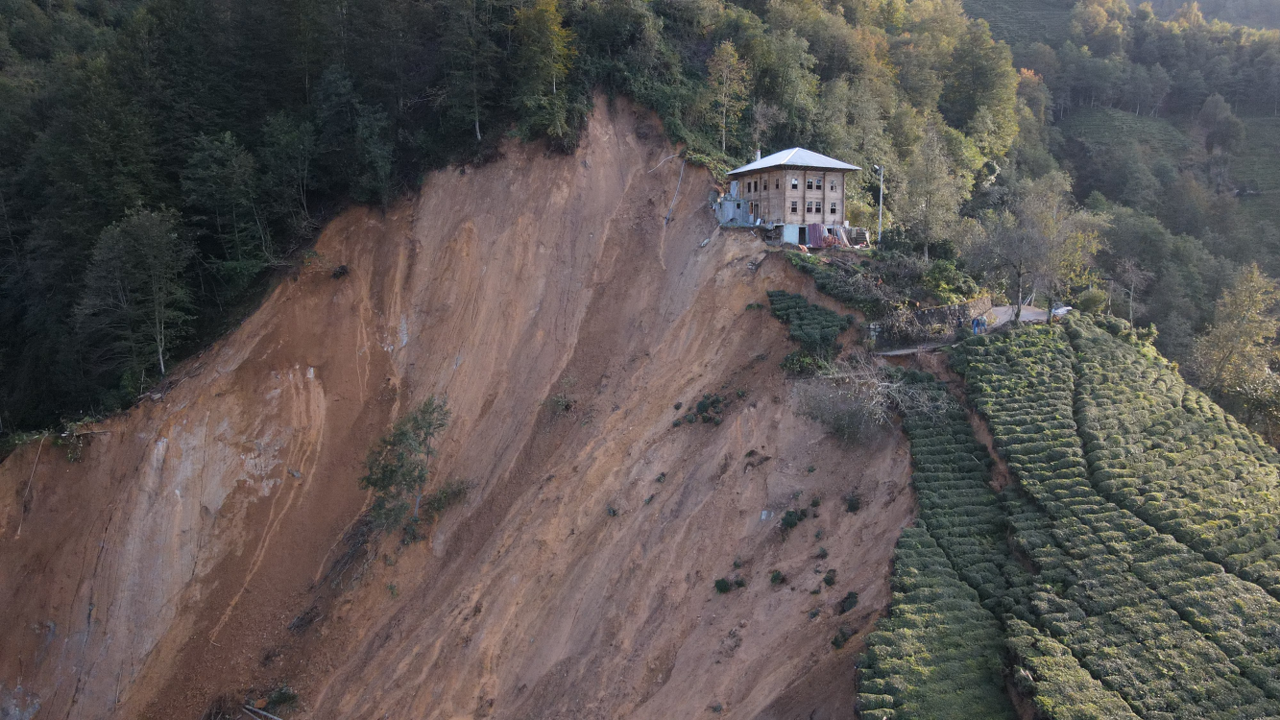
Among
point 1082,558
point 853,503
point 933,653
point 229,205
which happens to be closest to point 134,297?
point 229,205

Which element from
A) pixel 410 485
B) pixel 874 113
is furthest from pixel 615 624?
pixel 874 113

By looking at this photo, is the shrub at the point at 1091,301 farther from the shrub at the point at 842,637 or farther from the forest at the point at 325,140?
the shrub at the point at 842,637

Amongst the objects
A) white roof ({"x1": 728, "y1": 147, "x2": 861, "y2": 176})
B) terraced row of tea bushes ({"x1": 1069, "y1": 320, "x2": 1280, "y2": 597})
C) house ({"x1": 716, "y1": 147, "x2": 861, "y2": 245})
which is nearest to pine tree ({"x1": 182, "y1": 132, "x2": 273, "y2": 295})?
house ({"x1": 716, "y1": 147, "x2": 861, "y2": 245})

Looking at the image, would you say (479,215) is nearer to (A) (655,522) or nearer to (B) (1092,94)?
(A) (655,522)

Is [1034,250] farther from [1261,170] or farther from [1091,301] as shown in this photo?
[1261,170]

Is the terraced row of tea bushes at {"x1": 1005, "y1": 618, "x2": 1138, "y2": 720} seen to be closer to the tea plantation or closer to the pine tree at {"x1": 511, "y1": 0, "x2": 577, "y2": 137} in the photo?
the tea plantation

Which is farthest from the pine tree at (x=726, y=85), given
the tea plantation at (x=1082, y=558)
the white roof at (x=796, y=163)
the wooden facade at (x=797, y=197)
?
the tea plantation at (x=1082, y=558)
